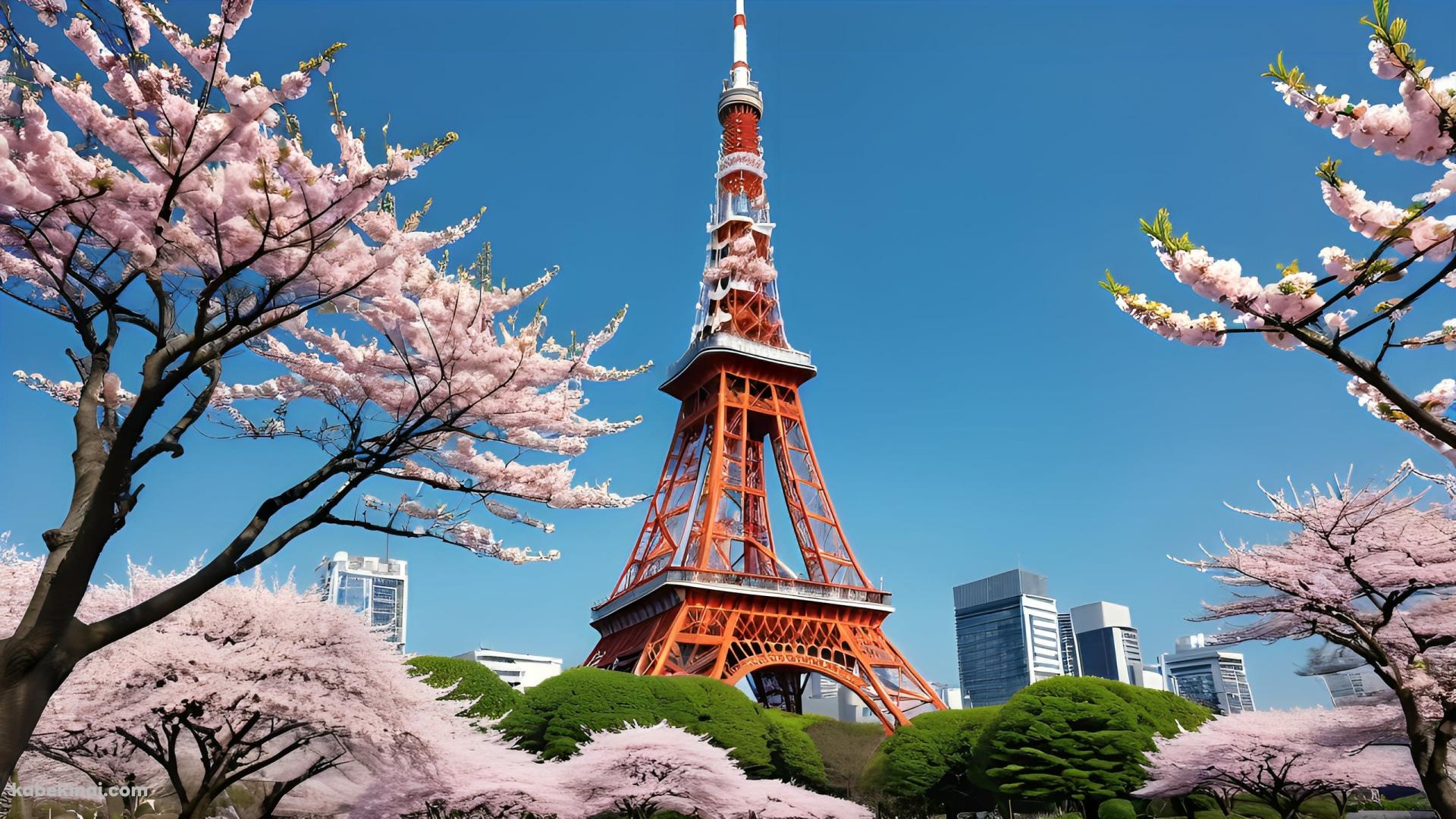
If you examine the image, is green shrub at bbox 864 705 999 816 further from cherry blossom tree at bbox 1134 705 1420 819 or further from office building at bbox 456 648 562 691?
office building at bbox 456 648 562 691

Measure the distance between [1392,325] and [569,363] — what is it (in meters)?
6.84

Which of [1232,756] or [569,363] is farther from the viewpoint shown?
[1232,756]

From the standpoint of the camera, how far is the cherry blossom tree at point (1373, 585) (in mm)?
11930

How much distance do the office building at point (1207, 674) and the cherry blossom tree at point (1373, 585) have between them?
129m

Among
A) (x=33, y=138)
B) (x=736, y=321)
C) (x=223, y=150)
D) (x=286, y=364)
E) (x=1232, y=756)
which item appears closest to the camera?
(x=33, y=138)

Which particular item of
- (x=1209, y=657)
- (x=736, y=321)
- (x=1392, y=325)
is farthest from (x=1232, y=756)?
(x=1209, y=657)

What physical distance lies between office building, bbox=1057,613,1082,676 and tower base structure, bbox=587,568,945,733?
4547 inches

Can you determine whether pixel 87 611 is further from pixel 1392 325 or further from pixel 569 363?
pixel 1392 325

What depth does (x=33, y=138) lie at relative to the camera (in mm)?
6426

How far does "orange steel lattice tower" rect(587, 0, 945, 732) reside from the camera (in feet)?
115

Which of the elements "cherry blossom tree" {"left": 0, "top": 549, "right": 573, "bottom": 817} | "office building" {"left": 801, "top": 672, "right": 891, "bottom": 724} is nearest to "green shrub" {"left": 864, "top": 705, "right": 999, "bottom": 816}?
"cherry blossom tree" {"left": 0, "top": 549, "right": 573, "bottom": 817}

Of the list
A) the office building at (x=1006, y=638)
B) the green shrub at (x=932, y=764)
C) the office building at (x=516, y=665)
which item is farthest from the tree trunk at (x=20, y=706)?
the office building at (x=1006, y=638)

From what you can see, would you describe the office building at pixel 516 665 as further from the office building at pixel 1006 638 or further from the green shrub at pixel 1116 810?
the green shrub at pixel 1116 810

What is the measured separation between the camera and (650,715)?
26.7 m
